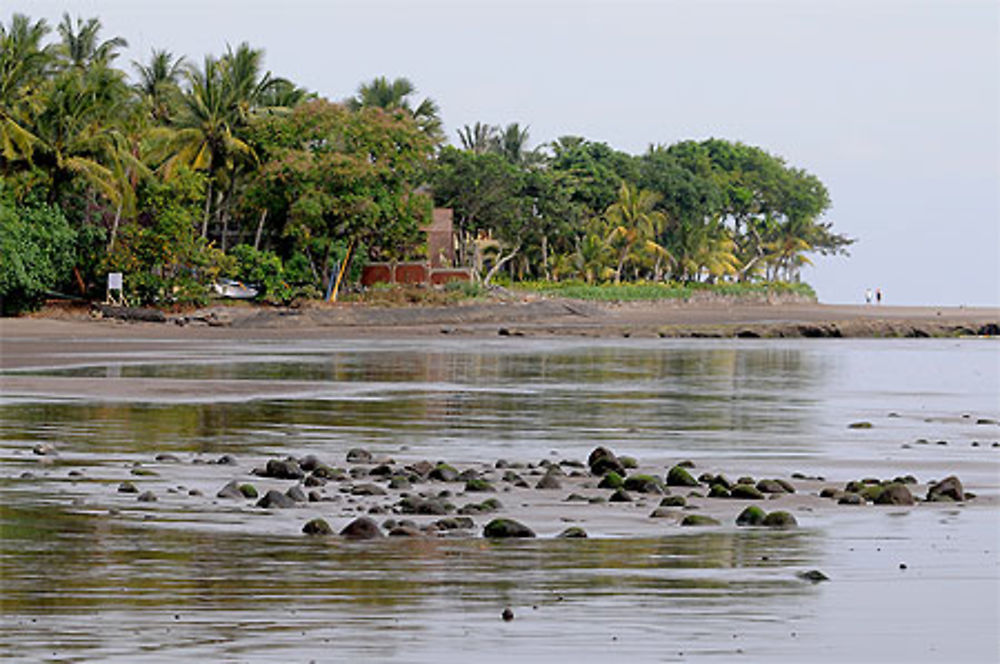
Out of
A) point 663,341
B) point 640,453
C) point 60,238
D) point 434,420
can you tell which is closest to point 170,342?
point 60,238

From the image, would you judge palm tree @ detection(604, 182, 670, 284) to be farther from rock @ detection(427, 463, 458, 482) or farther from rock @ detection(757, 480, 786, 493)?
rock @ detection(757, 480, 786, 493)

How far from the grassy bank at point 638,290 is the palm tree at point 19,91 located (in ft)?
93.1

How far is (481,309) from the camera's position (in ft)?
230

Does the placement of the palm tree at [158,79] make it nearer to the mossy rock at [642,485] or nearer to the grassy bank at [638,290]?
the grassy bank at [638,290]

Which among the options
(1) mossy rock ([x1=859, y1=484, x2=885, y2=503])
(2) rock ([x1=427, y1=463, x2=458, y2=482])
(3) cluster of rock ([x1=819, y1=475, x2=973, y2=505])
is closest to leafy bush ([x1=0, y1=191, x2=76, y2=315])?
(2) rock ([x1=427, y1=463, x2=458, y2=482])

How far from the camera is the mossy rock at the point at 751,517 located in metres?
11.9

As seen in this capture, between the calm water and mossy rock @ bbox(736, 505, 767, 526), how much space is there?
365 mm

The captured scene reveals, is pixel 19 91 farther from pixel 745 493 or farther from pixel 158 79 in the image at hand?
pixel 745 493

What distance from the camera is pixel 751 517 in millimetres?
11938

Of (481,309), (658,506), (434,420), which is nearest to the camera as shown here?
(658,506)

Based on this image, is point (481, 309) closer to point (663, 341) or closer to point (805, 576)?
point (663, 341)

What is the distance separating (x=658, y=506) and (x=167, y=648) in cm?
662

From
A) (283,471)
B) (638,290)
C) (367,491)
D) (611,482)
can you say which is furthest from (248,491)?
(638,290)

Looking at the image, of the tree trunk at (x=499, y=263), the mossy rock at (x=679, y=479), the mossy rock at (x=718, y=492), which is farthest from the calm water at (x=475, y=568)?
the tree trunk at (x=499, y=263)
